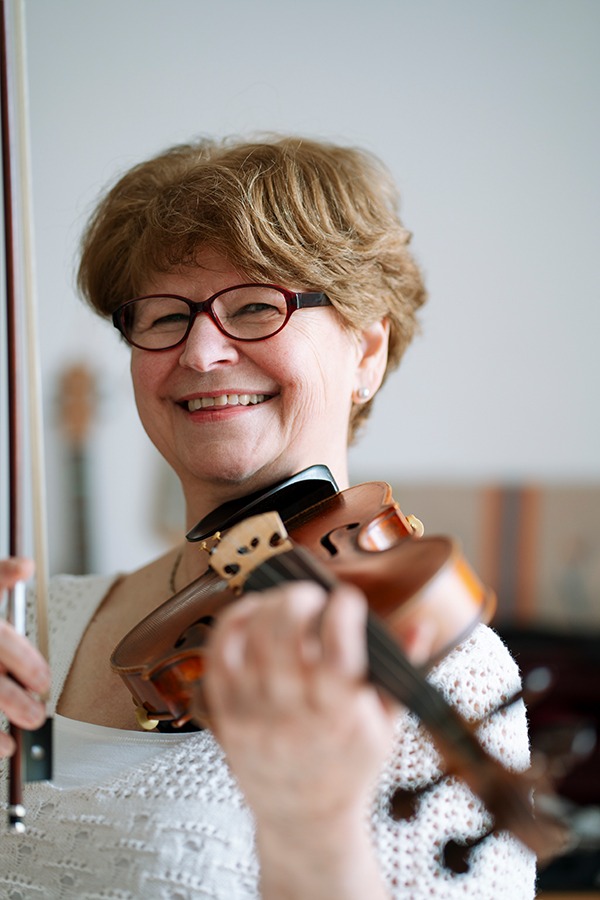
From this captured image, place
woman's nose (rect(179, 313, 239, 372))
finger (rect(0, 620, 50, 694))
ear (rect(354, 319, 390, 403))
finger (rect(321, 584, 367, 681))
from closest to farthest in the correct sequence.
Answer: finger (rect(321, 584, 367, 681)) → finger (rect(0, 620, 50, 694)) → woman's nose (rect(179, 313, 239, 372)) → ear (rect(354, 319, 390, 403))

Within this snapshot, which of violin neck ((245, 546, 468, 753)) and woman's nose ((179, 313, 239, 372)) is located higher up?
woman's nose ((179, 313, 239, 372))

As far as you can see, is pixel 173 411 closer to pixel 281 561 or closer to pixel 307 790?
pixel 281 561

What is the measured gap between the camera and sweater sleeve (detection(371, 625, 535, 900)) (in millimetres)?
854

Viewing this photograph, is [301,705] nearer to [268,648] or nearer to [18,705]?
[268,648]

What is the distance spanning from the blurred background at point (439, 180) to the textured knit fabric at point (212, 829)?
163 centimetres

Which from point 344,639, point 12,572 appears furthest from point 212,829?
point 344,639

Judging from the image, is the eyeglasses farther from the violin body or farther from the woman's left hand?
the woman's left hand

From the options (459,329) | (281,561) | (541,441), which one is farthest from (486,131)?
(281,561)

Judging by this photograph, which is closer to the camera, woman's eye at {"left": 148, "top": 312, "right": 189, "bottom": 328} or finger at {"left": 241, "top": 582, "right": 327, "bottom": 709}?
finger at {"left": 241, "top": 582, "right": 327, "bottom": 709}

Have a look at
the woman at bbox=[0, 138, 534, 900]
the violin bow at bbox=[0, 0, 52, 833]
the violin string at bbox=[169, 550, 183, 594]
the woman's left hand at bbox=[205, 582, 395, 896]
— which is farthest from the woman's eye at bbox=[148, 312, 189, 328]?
the woman's left hand at bbox=[205, 582, 395, 896]

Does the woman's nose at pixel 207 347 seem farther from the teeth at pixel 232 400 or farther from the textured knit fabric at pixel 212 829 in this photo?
the textured knit fabric at pixel 212 829

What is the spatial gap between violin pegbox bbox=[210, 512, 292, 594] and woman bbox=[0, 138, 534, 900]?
138mm

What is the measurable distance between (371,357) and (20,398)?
1.61 feet

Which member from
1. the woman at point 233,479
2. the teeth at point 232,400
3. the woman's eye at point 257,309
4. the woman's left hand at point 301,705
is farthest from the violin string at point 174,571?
the woman's left hand at point 301,705
